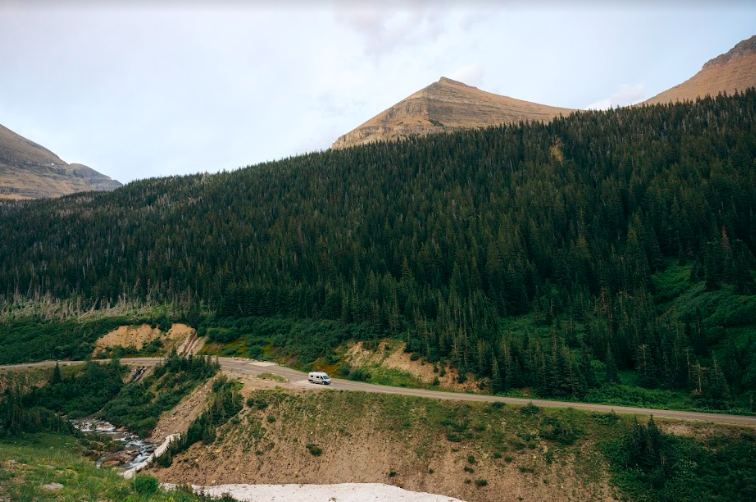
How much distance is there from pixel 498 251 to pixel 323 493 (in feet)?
214

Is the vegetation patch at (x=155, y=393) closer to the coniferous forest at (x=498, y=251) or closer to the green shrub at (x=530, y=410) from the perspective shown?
the coniferous forest at (x=498, y=251)

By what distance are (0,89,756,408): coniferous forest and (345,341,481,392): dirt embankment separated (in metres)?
2.26

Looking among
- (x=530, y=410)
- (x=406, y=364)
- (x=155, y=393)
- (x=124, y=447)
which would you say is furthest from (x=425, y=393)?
(x=155, y=393)

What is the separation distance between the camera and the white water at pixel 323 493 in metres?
40.3

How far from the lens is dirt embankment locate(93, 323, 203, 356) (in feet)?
316

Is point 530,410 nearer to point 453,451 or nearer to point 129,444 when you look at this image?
point 453,451

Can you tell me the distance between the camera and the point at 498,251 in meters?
93.9

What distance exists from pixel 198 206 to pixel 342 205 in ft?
225

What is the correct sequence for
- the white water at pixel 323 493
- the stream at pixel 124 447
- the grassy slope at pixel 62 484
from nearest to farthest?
the grassy slope at pixel 62 484 < the white water at pixel 323 493 < the stream at pixel 124 447

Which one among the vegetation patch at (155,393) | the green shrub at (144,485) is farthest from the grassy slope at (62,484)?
the vegetation patch at (155,393)

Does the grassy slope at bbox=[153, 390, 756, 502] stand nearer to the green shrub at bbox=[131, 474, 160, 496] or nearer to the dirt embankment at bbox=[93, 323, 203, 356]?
the green shrub at bbox=[131, 474, 160, 496]

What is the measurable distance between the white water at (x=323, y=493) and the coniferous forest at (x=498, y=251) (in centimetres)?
2169

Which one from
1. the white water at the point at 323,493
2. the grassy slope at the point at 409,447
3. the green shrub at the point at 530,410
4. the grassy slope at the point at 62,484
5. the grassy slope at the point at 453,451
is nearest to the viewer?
the grassy slope at the point at 62,484

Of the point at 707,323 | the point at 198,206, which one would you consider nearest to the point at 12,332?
the point at 198,206
